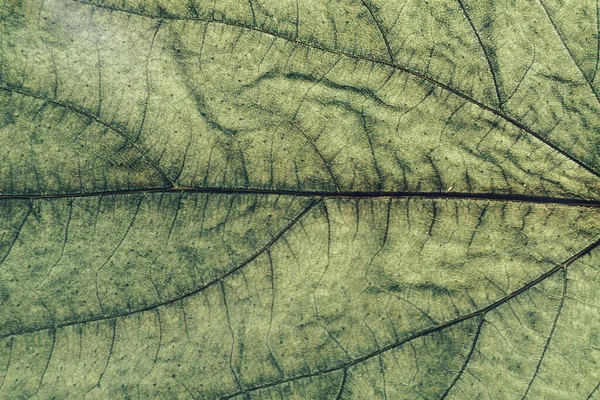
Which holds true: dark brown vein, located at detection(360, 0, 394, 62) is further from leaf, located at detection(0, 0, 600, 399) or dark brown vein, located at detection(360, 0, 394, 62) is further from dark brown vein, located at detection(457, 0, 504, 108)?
dark brown vein, located at detection(457, 0, 504, 108)

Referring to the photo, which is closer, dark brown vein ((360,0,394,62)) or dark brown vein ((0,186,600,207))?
dark brown vein ((360,0,394,62))

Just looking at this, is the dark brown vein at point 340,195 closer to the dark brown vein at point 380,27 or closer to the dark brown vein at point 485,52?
the dark brown vein at point 485,52

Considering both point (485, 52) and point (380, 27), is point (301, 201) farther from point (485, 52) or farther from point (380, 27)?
point (485, 52)

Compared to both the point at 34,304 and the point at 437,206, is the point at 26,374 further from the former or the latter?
the point at 437,206

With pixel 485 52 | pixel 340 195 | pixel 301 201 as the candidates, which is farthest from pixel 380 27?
pixel 301 201

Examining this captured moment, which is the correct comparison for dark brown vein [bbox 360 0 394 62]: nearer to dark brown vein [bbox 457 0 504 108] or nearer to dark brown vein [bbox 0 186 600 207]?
dark brown vein [bbox 457 0 504 108]

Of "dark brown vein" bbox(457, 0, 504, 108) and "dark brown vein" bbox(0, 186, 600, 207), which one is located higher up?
"dark brown vein" bbox(457, 0, 504, 108)

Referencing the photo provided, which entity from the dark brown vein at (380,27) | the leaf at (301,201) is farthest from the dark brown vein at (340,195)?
the dark brown vein at (380,27)

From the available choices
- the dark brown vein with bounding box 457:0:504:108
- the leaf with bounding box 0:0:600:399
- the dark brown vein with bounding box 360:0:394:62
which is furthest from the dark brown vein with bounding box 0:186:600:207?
the dark brown vein with bounding box 360:0:394:62

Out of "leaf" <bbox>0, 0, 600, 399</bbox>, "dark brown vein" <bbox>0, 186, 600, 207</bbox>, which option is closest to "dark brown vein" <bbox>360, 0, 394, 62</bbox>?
"leaf" <bbox>0, 0, 600, 399</bbox>
